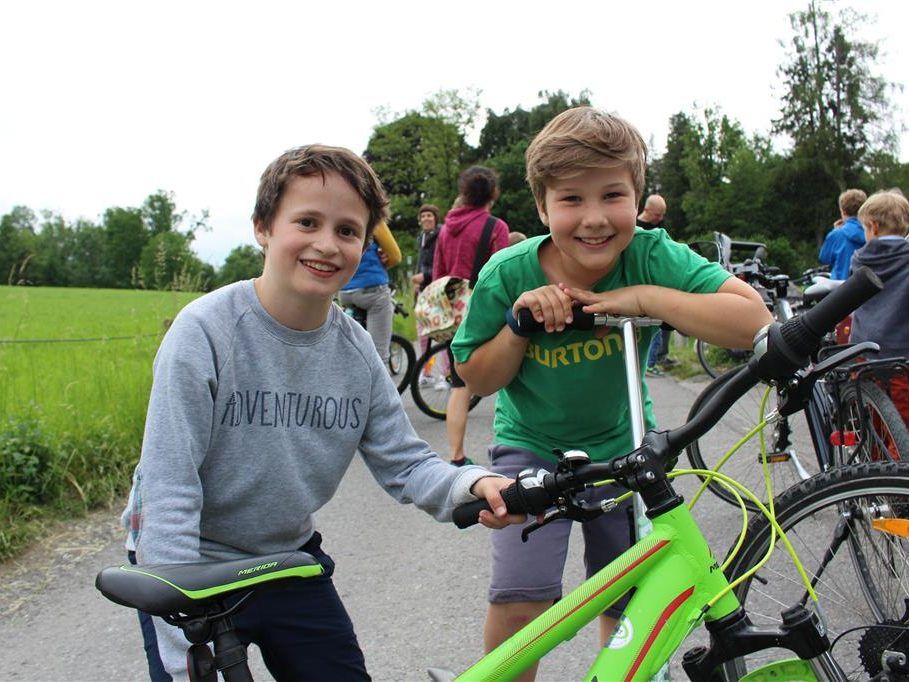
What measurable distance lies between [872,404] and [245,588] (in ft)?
9.56

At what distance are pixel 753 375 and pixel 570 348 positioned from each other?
0.72m

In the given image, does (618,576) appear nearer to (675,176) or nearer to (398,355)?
(398,355)

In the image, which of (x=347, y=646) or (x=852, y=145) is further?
(x=852, y=145)

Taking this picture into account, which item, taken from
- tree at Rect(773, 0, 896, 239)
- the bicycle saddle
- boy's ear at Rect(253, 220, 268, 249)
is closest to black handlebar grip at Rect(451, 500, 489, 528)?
the bicycle saddle

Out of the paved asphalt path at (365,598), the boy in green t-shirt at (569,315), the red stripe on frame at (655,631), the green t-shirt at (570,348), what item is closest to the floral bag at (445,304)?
the paved asphalt path at (365,598)

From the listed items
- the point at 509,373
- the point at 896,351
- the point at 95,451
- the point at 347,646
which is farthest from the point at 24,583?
the point at 896,351

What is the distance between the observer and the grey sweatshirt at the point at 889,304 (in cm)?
411

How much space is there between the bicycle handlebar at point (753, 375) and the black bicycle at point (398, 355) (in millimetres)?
5824

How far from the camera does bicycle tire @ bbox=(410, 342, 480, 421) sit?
7.20m

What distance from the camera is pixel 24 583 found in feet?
12.4

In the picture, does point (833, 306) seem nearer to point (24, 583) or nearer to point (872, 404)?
point (872, 404)

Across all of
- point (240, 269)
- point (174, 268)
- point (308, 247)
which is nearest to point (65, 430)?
point (174, 268)

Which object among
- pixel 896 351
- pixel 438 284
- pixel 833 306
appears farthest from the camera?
pixel 438 284

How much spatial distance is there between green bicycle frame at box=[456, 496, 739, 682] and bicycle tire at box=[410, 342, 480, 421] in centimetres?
546
